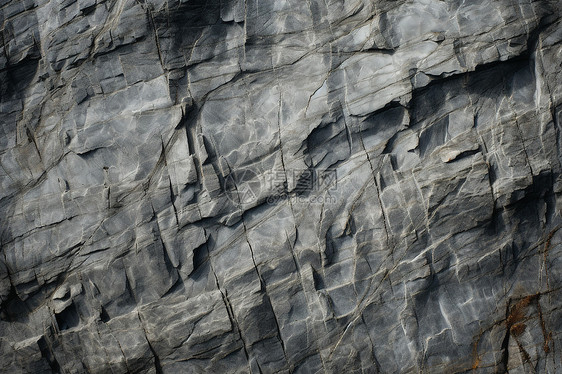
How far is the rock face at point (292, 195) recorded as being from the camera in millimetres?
7723

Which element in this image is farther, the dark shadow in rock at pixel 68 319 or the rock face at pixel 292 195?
the dark shadow in rock at pixel 68 319

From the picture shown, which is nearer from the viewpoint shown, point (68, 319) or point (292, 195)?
point (292, 195)

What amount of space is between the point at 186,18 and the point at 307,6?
74.7 inches

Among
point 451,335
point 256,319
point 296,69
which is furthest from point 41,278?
point 451,335

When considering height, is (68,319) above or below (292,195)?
below

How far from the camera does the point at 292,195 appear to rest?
26.1ft

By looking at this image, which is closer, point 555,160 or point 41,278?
point 555,160

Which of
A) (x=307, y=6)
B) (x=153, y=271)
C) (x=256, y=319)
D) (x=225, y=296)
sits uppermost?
(x=307, y=6)

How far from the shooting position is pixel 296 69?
26.2 ft

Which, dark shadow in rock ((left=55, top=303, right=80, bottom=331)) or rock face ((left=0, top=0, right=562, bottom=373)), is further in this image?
dark shadow in rock ((left=55, top=303, right=80, bottom=331))

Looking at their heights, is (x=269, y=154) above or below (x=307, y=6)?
below

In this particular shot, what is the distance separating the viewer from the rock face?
772cm

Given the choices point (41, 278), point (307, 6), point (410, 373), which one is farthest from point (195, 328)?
point (307, 6)

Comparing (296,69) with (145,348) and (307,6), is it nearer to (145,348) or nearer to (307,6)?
(307,6)
